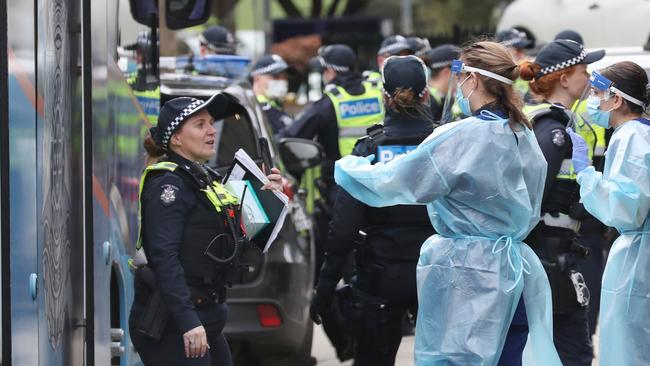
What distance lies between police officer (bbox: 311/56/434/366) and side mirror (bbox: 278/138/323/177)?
7.65 feet

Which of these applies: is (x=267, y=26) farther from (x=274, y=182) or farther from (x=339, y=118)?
(x=274, y=182)

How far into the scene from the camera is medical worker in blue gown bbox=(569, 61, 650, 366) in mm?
5934

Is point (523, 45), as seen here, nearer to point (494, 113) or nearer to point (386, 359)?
point (386, 359)

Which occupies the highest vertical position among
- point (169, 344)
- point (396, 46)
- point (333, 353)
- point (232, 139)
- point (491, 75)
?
point (491, 75)

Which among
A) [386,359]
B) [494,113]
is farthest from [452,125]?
[386,359]

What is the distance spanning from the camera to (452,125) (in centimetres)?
546

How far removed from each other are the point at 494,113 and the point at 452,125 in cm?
21

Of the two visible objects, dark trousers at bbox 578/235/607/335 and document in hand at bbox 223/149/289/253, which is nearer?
document in hand at bbox 223/149/289/253

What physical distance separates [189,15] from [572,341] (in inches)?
114

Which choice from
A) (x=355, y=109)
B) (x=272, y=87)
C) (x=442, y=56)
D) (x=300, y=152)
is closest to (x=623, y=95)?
(x=300, y=152)

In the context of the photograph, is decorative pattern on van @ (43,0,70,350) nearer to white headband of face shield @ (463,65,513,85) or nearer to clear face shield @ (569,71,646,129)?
white headband of face shield @ (463,65,513,85)

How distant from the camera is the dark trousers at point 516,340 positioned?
5.81 metres

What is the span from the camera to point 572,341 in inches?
262

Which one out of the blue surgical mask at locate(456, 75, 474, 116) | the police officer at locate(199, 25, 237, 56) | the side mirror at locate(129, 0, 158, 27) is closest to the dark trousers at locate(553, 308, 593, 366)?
the blue surgical mask at locate(456, 75, 474, 116)
